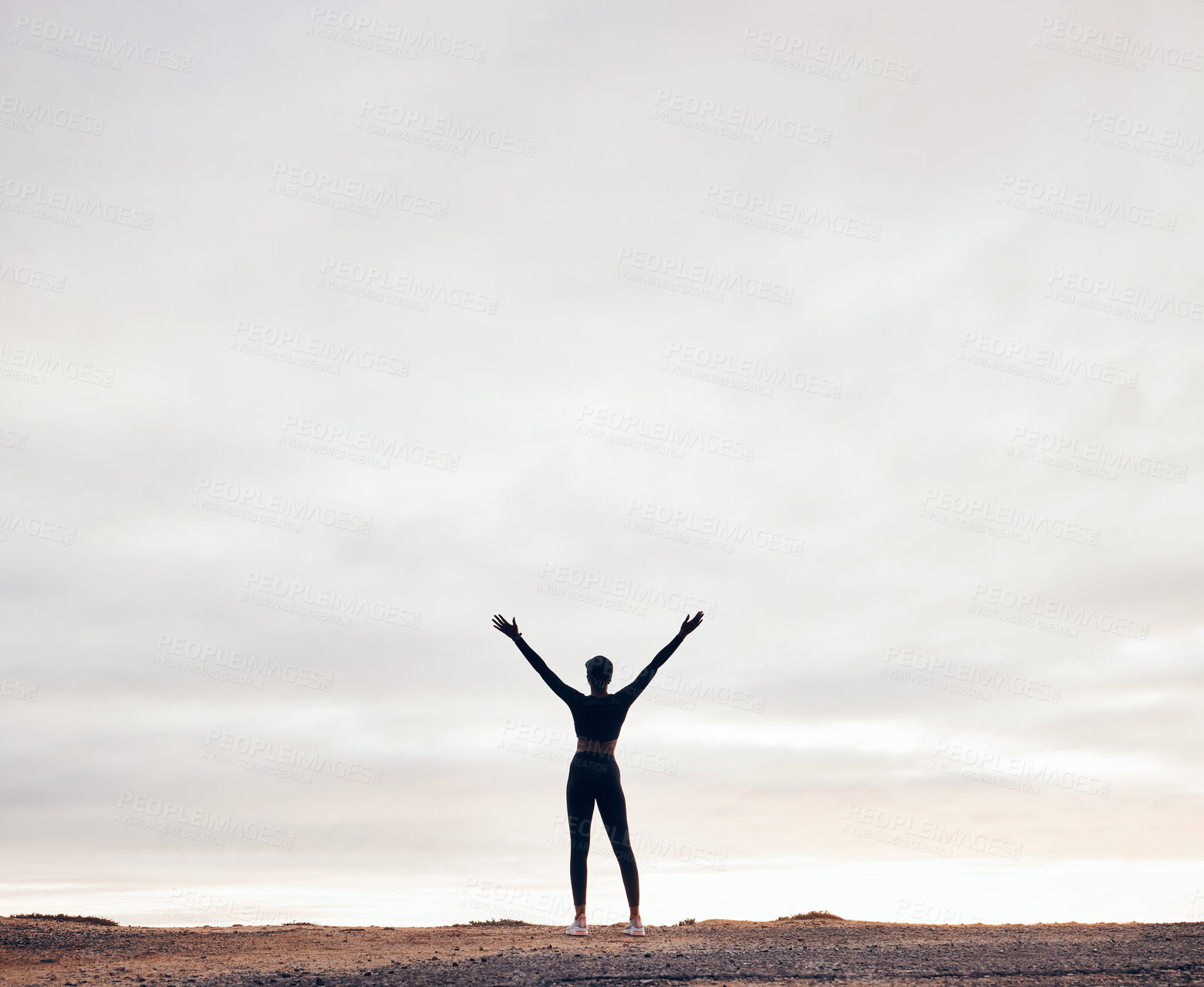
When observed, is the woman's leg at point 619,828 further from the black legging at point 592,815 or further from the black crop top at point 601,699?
the black crop top at point 601,699

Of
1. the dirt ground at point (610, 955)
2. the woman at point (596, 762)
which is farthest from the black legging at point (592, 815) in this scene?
the dirt ground at point (610, 955)

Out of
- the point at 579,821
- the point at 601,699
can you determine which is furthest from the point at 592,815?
the point at 601,699

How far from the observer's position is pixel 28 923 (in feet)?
52.6

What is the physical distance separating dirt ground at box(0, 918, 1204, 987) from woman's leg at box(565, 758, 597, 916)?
65cm

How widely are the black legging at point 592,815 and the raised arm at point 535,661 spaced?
873 mm

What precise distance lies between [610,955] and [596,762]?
9.64ft

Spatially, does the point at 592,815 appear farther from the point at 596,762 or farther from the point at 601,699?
the point at 601,699

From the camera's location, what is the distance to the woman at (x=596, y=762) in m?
13.9

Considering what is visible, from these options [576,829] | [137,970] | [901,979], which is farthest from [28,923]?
[901,979]

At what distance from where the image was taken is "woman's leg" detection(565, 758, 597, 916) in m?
13.9

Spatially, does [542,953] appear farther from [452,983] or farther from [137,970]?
[137,970]

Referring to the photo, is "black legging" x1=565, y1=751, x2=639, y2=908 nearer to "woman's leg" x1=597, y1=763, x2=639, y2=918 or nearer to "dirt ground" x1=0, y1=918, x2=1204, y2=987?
"woman's leg" x1=597, y1=763, x2=639, y2=918

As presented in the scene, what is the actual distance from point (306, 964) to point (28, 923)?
710cm

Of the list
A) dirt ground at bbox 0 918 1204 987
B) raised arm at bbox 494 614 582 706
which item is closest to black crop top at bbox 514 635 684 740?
raised arm at bbox 494 614 582 706
